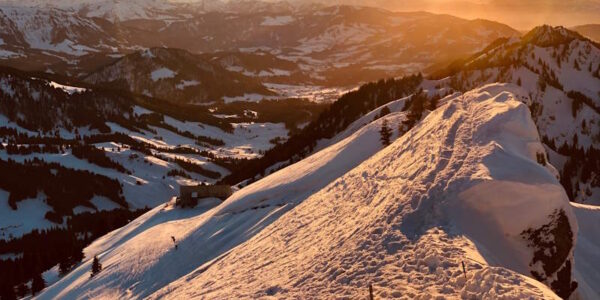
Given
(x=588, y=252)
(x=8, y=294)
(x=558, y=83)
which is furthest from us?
(x=558, y=83)

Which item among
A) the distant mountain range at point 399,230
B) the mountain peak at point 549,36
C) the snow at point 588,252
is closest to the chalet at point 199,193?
the distant mountain range at point 399,230

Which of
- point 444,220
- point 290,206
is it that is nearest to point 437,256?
point 444,220

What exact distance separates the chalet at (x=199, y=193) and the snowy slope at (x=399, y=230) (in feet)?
68.9

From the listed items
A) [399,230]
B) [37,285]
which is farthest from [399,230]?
[37,285]

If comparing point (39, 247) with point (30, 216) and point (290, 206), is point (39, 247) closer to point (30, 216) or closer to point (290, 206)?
point (30, 216)

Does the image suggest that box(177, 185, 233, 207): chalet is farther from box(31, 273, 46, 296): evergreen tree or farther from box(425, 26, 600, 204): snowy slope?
box(425, 26, 600, 204): snowy slope

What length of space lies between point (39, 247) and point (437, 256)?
451ft

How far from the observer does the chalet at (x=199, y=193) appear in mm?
67500

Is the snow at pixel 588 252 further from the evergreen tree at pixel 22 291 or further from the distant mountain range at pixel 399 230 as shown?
the evergreen tree at pixel 22 291

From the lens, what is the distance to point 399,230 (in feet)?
74.6

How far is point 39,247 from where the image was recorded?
443 ft

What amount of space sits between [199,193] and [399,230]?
4878 cm

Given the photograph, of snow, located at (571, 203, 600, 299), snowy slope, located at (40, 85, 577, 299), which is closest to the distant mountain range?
snowy slope, located at (40, 85, 577, 299)

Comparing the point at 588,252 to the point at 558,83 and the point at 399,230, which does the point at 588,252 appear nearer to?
the point at 399,230
